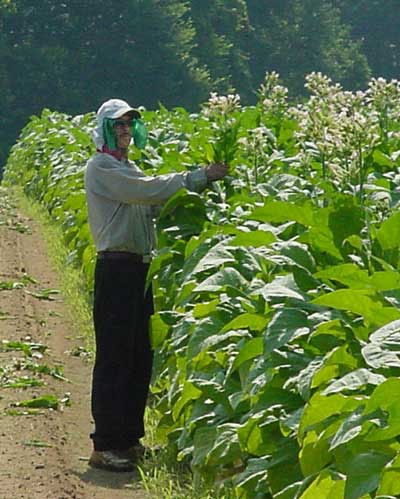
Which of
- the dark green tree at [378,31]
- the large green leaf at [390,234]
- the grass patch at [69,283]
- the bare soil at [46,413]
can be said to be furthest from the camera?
the dark green tree at [378,31]

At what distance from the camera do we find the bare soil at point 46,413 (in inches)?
286

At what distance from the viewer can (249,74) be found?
66750 millimetres

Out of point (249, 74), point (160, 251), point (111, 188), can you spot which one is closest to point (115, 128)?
point (111, 188)

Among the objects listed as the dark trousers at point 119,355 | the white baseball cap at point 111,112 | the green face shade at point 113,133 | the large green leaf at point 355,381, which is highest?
the white baseball cap at point 111,112

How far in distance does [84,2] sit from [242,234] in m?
55.9

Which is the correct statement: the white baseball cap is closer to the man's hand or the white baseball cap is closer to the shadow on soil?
the man's hand

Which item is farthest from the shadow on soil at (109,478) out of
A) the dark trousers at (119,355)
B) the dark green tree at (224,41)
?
the dark green tree at (224,41)

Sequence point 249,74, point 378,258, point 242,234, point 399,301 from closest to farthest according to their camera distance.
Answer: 1. point 399,301
2. point 378,258
3. point 242,234
4. point 249,74

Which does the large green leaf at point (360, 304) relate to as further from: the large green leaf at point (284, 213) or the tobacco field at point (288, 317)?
the large green leaf at point (284, 213)

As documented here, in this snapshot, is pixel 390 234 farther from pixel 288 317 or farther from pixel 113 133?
pixel 113 133

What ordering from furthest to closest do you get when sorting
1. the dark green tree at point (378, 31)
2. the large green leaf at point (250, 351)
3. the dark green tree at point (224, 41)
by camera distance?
the dark green tree at point (378, 31), the dark green tree at point (224, 41), the large green leaf at point (250, 351)

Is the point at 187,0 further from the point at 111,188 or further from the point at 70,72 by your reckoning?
the point at 111,188

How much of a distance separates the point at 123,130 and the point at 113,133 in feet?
0.18

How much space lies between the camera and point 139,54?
59156 millimetres
